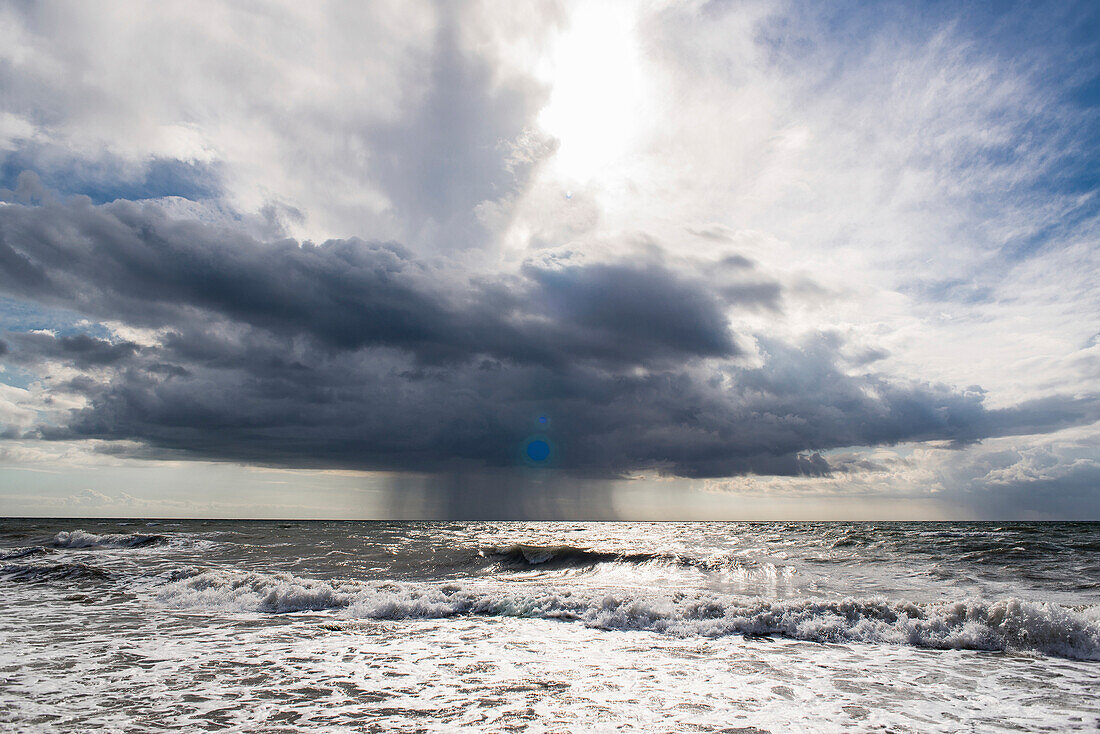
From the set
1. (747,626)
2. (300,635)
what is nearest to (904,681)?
(747,626)

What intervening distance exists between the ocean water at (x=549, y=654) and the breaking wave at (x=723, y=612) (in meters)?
0.06

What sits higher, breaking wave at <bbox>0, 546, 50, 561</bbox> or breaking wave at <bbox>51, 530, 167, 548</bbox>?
breaking wave at <bbox>0, 546, 50, 561</bbox>

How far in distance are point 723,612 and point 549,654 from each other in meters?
6.14

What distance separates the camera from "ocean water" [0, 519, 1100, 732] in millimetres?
8125

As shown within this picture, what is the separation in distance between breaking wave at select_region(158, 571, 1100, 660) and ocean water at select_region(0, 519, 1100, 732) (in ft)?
0.18

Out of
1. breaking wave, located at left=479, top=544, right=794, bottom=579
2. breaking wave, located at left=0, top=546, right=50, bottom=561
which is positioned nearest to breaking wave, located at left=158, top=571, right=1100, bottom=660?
breaking wave, located at left=479, top=544, right=794, bottom=579

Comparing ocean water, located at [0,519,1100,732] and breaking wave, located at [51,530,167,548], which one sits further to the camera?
breaking wave, located at [51,530,167,548]

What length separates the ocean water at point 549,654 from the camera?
8.12 metres

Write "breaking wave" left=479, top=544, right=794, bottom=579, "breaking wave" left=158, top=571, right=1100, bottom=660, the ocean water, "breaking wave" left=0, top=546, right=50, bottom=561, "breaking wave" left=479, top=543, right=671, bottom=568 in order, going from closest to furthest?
the ocean water
"breaking wave" left=158, top=571, right=1100, bottom=660
"breaking wave" left=479, top=544, right=794, bottom=579
"breaking wave" left=0, top=546, right=50, bottom=561
"breaking wave" left=479, top=543, right=671, bottom=568

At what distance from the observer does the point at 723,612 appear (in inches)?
609

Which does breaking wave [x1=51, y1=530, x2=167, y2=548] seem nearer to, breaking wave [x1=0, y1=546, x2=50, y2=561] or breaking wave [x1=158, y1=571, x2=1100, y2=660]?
breaking wave [x1=0, y1=546, x2=50, y2=561]

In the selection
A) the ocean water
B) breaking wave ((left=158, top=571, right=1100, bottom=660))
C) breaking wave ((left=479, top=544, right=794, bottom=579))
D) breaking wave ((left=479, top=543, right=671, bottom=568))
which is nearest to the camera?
the ocean water

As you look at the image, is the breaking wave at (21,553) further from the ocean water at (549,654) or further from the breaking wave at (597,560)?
the breaking wave at (597,560)

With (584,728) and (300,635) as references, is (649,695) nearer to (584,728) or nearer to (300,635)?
(584,728)
